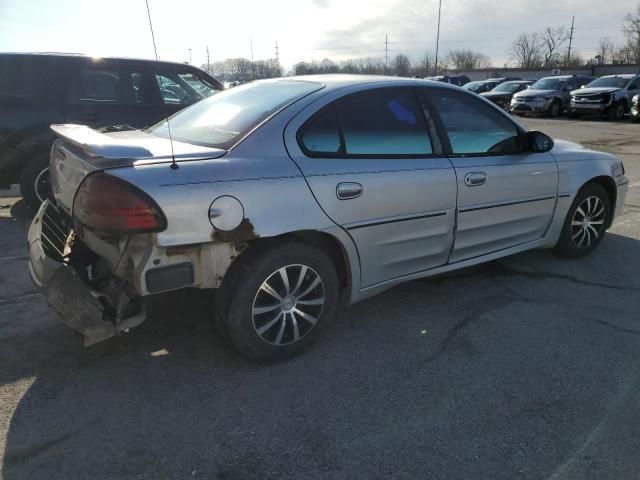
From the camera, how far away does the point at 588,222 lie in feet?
15.5

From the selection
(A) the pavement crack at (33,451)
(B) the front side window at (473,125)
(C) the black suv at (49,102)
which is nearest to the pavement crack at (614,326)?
(B) the front side window at (473,125)

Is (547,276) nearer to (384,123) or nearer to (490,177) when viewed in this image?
(490,177)

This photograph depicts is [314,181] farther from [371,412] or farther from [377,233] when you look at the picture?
[371,412]

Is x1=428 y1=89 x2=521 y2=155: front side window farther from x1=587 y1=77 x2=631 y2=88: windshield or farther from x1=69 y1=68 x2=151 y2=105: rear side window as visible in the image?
x1=587 y1=77 x2=631 y2=88: windshield

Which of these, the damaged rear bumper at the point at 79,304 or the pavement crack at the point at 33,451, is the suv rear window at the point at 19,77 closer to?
the damaged rear bumper at the point at 79,304

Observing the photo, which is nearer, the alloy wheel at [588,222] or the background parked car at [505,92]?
the alloy wheel at [588,222]

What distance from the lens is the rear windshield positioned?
3018 mm

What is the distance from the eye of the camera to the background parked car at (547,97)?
2356cm

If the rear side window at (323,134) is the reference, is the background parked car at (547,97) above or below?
below

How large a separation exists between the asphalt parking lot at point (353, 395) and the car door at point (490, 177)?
512mm

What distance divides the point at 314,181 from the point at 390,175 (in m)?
0.57

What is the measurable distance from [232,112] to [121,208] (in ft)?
3.80

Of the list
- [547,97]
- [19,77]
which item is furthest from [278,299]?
[547,97]

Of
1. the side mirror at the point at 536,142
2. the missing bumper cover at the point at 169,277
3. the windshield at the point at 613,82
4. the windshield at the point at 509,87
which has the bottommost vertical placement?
the windshield at the point at 509,87
